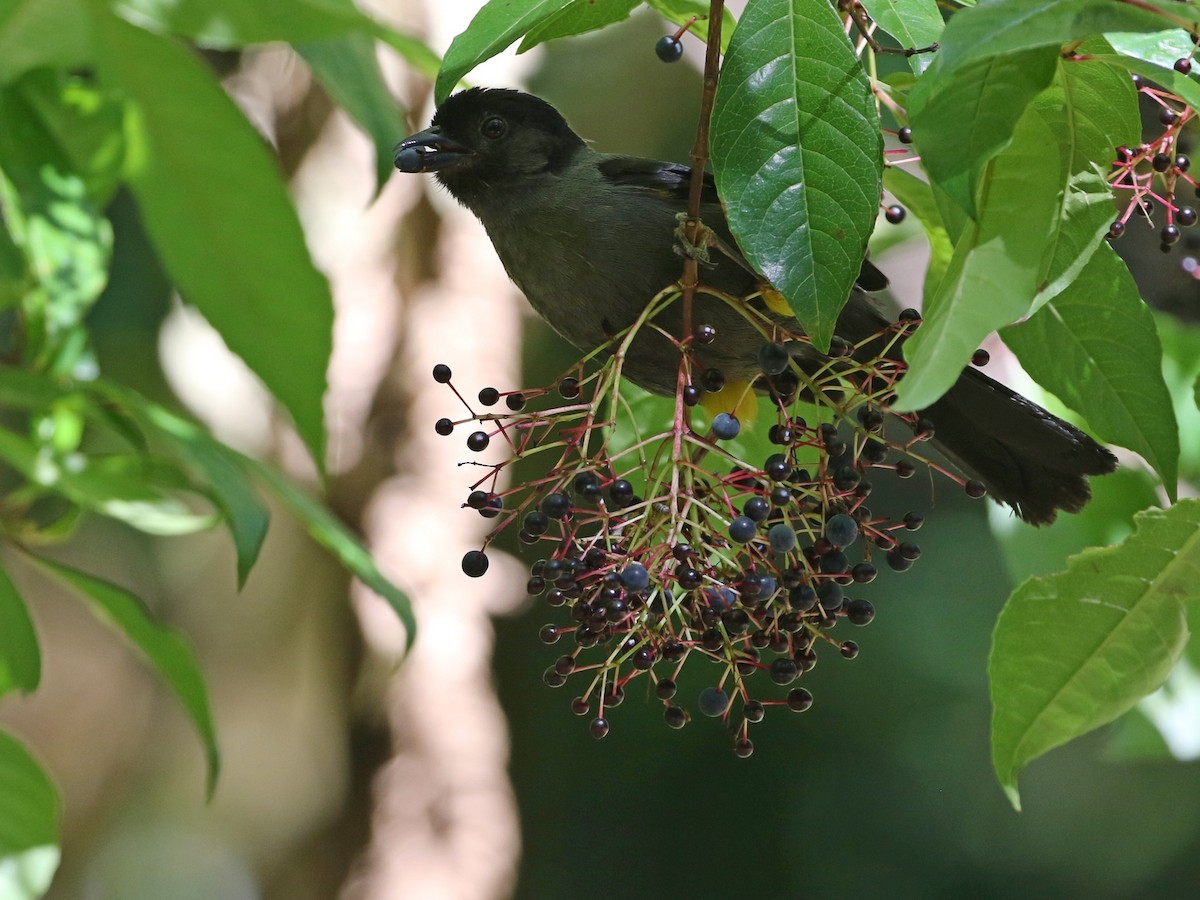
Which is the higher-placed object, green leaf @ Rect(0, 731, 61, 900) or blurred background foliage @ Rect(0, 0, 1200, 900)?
green leaf @ Rect(0, 731, 61, 900)

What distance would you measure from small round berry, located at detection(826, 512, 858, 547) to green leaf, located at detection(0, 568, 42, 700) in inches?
34.3

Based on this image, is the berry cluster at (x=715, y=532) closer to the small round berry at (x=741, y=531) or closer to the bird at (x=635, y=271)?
the small round berry at (x=741, y=531)

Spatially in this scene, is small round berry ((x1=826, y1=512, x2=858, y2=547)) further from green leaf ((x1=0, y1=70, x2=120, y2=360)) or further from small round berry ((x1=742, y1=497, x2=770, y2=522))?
green leaf ((x1=0, y1=70, x2=120, y2=360))

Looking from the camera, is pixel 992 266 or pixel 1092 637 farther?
pixel 1092 637

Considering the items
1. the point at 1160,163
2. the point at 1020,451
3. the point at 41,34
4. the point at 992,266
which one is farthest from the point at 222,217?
the point at 1020,451

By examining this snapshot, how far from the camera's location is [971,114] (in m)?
0.80

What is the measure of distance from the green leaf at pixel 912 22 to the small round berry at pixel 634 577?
18.2 inches

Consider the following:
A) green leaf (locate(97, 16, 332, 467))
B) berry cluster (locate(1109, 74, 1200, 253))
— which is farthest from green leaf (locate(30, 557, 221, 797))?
berry cluster (locate(1109, 74, 1200, 253))

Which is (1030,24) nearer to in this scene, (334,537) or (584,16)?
(584,16)

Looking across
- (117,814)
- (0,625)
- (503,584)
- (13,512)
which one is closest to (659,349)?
(0,625)

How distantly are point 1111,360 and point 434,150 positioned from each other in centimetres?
109

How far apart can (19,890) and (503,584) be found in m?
2.12

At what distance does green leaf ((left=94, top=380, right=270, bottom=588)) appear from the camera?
1295mm

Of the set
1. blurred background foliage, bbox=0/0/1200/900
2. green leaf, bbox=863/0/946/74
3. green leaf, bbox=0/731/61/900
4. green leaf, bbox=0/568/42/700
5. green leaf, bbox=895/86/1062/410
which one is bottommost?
blurred background foliage, bbox=0/0/1200/900
